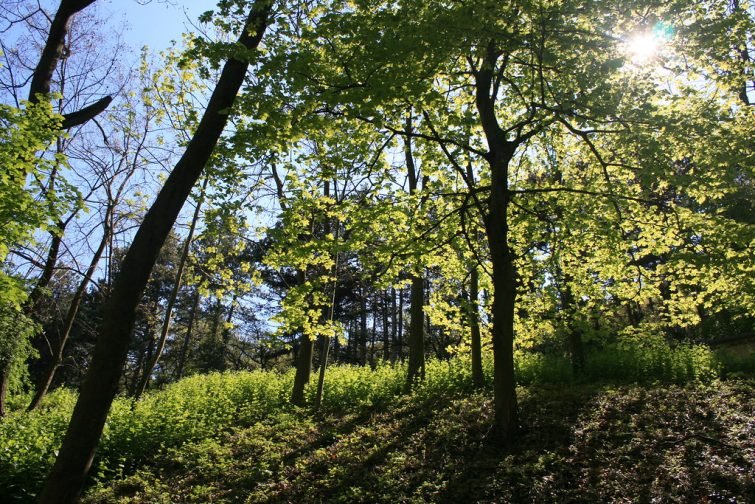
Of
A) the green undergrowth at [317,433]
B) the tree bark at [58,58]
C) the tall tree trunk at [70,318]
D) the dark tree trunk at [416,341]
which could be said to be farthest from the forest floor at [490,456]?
the tall tree trunk at [70,318]

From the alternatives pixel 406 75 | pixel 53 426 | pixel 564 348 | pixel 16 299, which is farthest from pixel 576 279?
pixel 53 426

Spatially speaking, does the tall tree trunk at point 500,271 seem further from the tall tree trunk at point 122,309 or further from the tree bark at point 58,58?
the tree bark at point 58,58

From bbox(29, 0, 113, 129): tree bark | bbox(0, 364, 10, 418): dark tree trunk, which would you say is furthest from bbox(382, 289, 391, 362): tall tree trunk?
bbox(29, 0, 113, 129): tree bark

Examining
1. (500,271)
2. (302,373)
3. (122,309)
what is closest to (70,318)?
(302,373)

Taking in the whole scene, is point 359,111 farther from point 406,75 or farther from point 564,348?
point 564,348

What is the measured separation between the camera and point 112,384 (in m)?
4.93

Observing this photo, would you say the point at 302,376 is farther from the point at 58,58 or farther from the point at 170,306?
the point at 58,58

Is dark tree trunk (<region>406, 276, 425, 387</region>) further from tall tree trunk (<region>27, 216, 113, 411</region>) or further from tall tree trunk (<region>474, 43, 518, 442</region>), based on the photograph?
tall tree trunk (<region>27, 216, 113, 411</region>)

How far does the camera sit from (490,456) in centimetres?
700

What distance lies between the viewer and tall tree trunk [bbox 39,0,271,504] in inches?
184

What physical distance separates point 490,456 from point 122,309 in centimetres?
542

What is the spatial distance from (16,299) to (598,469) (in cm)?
884

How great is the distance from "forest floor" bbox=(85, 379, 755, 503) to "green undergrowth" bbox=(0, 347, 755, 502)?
4 centimetres

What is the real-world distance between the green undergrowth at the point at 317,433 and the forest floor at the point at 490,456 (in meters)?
0.04
